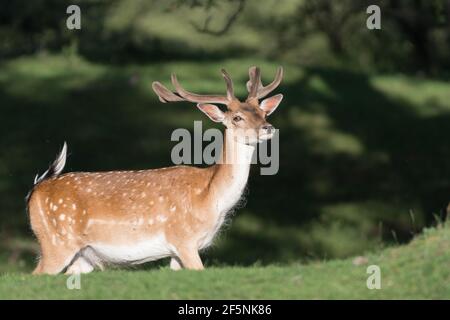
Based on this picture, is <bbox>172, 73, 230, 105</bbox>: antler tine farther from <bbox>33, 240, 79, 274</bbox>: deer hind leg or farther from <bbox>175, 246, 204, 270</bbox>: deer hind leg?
<bbox>33, 240, 79, 274</bbox>: deer hind leg

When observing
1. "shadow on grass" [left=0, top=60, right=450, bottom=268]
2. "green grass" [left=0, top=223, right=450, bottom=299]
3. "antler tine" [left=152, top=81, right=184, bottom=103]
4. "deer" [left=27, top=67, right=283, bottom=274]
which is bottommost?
"green grass" [left=0, top=223, right=450, bottom=299]

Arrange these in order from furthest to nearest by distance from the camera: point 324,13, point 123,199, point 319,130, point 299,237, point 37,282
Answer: point 324,13 → point 319,130 → point 299,237 → point 123,199 → point 37,282

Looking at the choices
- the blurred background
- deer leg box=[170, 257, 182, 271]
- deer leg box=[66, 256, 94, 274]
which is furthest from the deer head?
the blurred background

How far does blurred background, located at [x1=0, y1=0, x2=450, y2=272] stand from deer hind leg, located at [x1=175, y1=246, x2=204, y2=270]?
4.63 meters

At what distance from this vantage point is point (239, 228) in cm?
1783

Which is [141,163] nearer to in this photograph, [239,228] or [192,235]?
[239,228]

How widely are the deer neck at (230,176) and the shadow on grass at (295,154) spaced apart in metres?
6.23

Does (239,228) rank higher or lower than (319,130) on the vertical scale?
lower

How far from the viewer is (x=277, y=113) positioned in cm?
2122

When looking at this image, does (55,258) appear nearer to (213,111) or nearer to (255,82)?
(213,111)

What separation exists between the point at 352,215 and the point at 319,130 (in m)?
3.19

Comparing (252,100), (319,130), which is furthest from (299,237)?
(252,100)

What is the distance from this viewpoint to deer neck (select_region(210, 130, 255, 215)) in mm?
10266
